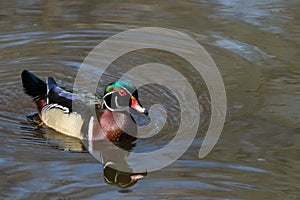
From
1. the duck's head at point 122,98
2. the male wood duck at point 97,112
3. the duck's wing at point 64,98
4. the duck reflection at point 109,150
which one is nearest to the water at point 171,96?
the duck reflection at point 109,150

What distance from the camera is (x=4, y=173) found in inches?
266

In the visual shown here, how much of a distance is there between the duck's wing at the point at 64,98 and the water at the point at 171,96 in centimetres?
32

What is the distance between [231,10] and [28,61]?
3621mm

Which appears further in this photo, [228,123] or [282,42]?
[282,42]

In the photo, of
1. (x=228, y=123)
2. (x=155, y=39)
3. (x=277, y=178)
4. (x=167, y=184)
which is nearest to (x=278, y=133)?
(x=228, y=123)

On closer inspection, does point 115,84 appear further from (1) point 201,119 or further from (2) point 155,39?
(2) point 155,39

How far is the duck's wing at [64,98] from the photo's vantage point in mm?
8048

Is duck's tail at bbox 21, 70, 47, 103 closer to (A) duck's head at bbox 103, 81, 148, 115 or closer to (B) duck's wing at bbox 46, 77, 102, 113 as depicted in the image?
(B) duck's wing at bbox 46, 77, 102, 113

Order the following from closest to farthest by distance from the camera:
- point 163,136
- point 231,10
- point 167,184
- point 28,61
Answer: point 167,184, point 163,136, point 28,61, point 231,10

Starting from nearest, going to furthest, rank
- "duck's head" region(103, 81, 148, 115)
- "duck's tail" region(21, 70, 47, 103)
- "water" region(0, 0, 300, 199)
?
1. "water" region(0, 0, 300, 199)
2. "duck's head" region(103, 81, 148, 115)
3. "duck's tail" region(21, 70, 47, 103)

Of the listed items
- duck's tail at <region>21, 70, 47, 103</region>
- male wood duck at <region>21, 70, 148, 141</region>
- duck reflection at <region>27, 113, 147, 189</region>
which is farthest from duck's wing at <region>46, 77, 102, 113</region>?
duck reflection at <region>27, 113, 147, 189</region>

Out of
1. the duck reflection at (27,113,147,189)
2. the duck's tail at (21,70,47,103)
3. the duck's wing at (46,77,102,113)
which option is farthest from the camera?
the duck's tail at (21,70,47,103)

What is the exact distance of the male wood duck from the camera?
7785 millimetres

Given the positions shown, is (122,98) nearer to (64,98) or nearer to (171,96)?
(64,98)
